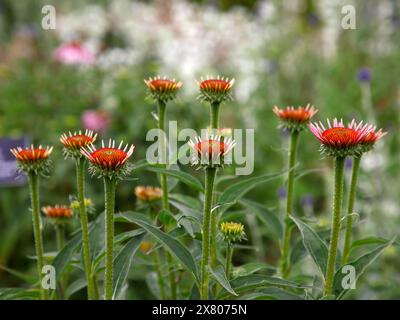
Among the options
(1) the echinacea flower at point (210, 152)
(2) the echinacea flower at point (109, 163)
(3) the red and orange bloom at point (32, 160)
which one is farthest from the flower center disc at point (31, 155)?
(1) the echinacea flower at point (210, 152)

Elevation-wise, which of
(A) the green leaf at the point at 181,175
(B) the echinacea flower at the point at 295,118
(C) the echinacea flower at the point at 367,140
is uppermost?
(B) the echinacea flower at the point at 295,118

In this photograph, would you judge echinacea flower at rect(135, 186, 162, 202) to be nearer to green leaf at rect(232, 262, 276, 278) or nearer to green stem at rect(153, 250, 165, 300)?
green stem at rect(153, 250, 165, 300)

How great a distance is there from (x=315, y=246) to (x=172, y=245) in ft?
0.70

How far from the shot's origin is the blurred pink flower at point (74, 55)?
118 inches

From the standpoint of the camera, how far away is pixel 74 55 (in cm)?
299

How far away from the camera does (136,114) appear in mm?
2760

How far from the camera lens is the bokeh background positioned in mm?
2527

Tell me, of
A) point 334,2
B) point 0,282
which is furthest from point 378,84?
point 0,282

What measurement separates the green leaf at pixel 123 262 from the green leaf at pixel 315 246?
0.22 metres

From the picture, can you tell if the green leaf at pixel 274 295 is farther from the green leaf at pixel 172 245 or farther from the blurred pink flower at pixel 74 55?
the blurred pink flower at pixel 74 55

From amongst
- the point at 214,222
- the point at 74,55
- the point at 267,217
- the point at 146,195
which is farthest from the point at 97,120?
the point at 214,222
